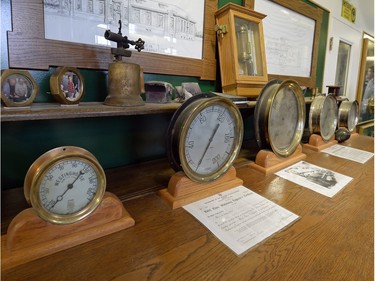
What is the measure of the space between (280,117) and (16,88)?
3.18 ft

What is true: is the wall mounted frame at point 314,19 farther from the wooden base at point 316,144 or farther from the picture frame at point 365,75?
the picture frame at point 365,75

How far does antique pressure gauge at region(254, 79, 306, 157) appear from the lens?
3.21 ft

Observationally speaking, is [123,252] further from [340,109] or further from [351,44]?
[351,44]

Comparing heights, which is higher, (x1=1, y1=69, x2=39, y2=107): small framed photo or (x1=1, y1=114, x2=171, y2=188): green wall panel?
(x1=1, y1=69, x2=39, y2=107): small framed photo

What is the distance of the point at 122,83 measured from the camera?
0.70 metres

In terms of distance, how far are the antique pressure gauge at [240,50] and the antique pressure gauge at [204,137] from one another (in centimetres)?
41

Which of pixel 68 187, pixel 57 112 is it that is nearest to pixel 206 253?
pixel 68 187

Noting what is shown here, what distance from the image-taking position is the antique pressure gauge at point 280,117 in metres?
0.98

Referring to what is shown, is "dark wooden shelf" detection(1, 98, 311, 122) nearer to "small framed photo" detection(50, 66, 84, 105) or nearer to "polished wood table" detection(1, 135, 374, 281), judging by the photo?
"small framed photo" detection(50, 66, 84, 105)

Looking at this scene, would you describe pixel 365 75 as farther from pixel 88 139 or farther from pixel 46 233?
pixel 46 233

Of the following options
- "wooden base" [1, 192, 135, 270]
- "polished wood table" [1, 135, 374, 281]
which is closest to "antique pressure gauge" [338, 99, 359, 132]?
"polished wood table" [1, 135, 374, 281]

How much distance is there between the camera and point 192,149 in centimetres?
72

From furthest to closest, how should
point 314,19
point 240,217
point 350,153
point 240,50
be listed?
point 314,19, point 350,153, point 240,50, point 240,217

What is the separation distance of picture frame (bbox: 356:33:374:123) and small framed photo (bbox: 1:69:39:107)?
360 cm
